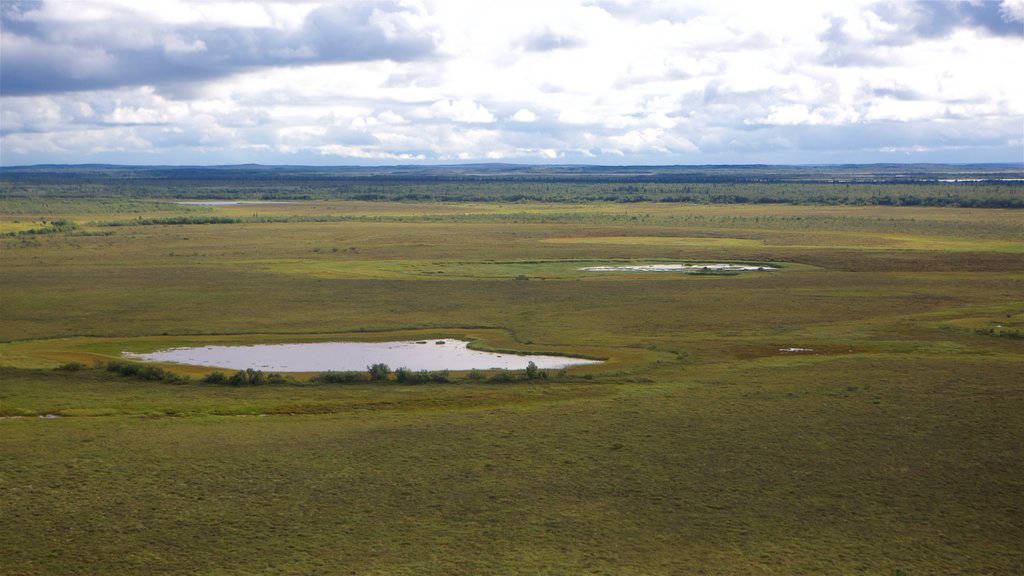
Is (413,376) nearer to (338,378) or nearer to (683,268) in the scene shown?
(338,378)

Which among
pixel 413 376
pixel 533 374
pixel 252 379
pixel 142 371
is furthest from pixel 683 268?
pixel 142 371

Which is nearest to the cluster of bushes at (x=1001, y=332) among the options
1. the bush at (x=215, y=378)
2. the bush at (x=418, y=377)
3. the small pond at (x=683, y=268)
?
the bush at (x=418, y=377)

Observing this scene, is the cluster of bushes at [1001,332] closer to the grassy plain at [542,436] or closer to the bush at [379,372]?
the grassy plain at [542,436]

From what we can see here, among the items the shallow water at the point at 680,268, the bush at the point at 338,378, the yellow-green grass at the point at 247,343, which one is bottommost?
the yellow-green grass at the point at 247,343

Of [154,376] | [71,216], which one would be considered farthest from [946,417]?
[71,216]

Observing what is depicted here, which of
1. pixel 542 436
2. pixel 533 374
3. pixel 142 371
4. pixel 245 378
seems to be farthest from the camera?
pixel 142 371

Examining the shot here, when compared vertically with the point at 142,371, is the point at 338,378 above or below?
below
